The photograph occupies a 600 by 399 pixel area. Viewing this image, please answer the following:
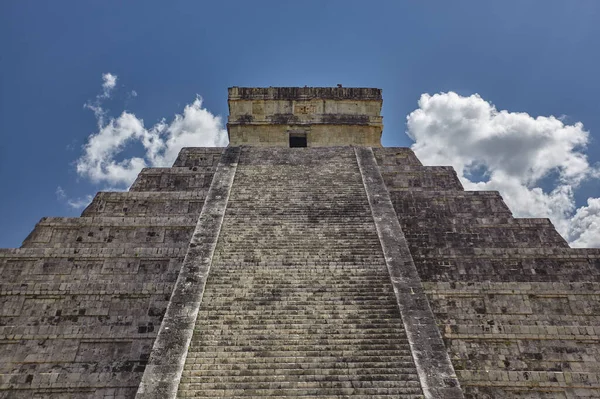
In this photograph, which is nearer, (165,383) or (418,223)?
(165,383)

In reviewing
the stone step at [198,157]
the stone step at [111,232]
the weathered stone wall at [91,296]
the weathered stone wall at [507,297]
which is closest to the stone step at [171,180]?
the stone step at [198,157]

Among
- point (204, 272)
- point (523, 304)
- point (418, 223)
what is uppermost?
point (418, 223)

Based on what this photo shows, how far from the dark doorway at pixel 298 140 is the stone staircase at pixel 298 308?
5335 mm

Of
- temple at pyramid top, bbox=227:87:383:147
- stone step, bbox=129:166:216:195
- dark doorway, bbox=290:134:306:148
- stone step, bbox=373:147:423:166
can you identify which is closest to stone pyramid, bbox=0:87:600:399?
stone step, bbox=129:166:216:195

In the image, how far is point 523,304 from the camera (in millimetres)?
8562

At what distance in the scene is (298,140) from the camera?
657 inches

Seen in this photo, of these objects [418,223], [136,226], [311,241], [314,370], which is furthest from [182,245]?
[418,223]

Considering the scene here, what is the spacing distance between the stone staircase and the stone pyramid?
3 cm

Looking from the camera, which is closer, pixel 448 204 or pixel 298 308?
pixel 298 308

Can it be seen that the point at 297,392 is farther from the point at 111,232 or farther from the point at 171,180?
the point at 171,180

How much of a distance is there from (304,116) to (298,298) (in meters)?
10.0

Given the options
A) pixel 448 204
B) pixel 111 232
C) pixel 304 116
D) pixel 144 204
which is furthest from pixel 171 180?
pixel 448 204

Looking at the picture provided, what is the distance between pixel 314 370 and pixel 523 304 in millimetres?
4708

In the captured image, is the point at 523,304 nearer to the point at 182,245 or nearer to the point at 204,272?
the point at 204,272
